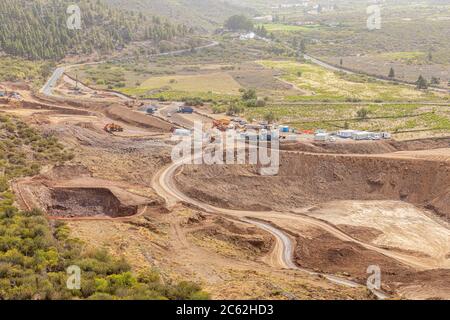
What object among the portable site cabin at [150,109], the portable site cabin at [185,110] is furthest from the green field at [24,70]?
the portable site cabin at [185,110]

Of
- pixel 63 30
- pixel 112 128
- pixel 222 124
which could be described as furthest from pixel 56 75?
pixel 222 124

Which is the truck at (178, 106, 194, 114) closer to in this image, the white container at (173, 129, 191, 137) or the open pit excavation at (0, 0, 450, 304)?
the open pit excavation at (0, 0, 450, 304)

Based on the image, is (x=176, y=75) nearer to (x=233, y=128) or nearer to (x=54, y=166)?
(x=233, y=128)

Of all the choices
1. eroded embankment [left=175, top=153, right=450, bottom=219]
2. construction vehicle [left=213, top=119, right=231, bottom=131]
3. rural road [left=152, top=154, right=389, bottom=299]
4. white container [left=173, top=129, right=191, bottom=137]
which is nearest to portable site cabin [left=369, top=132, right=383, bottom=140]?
eroded embankment [left=175, top=153, right=450, bottom=219]

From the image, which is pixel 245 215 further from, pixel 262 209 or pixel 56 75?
pixel 56 75

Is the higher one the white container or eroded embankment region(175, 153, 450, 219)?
the white container

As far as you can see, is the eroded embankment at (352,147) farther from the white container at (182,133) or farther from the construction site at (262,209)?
the white container at (182,133)

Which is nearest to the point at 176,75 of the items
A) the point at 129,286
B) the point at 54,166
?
the point at 54,166
